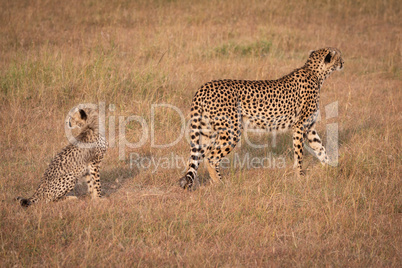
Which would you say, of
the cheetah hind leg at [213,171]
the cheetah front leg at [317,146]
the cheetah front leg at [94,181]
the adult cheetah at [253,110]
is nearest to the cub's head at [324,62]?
the adult cheetah at [253,110]

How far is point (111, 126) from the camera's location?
24.0 feet

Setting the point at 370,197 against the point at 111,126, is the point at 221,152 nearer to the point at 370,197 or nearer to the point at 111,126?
the point at 370,197

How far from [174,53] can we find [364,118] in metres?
4.22

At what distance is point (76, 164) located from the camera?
5.02m

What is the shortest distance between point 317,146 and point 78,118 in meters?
3.01

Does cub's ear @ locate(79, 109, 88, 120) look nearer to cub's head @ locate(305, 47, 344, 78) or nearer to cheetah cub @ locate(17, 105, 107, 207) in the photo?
cheetah cub @ locate(17, 105, 107, 207)

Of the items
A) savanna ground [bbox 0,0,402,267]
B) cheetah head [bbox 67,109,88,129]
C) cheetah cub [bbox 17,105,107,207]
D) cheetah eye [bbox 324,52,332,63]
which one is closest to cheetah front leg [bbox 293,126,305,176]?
savanna ground [bbox 0,0,402,267]

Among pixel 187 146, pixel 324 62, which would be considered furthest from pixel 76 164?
pixel 324 62

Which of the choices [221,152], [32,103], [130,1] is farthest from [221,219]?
[130,1]

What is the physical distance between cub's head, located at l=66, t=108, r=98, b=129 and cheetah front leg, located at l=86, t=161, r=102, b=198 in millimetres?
459

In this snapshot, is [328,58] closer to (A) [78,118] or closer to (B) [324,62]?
(B) [324,62]

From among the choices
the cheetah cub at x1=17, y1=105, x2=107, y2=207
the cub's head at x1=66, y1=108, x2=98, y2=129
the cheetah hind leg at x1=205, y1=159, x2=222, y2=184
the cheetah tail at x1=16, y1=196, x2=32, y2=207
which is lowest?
the cheetah hind leg at x1=205, y1=159, x2=222, y2=184

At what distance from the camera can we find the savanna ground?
13.8 feet

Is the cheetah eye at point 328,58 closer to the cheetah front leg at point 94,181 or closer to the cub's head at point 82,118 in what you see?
the cub's head at point 82,118
